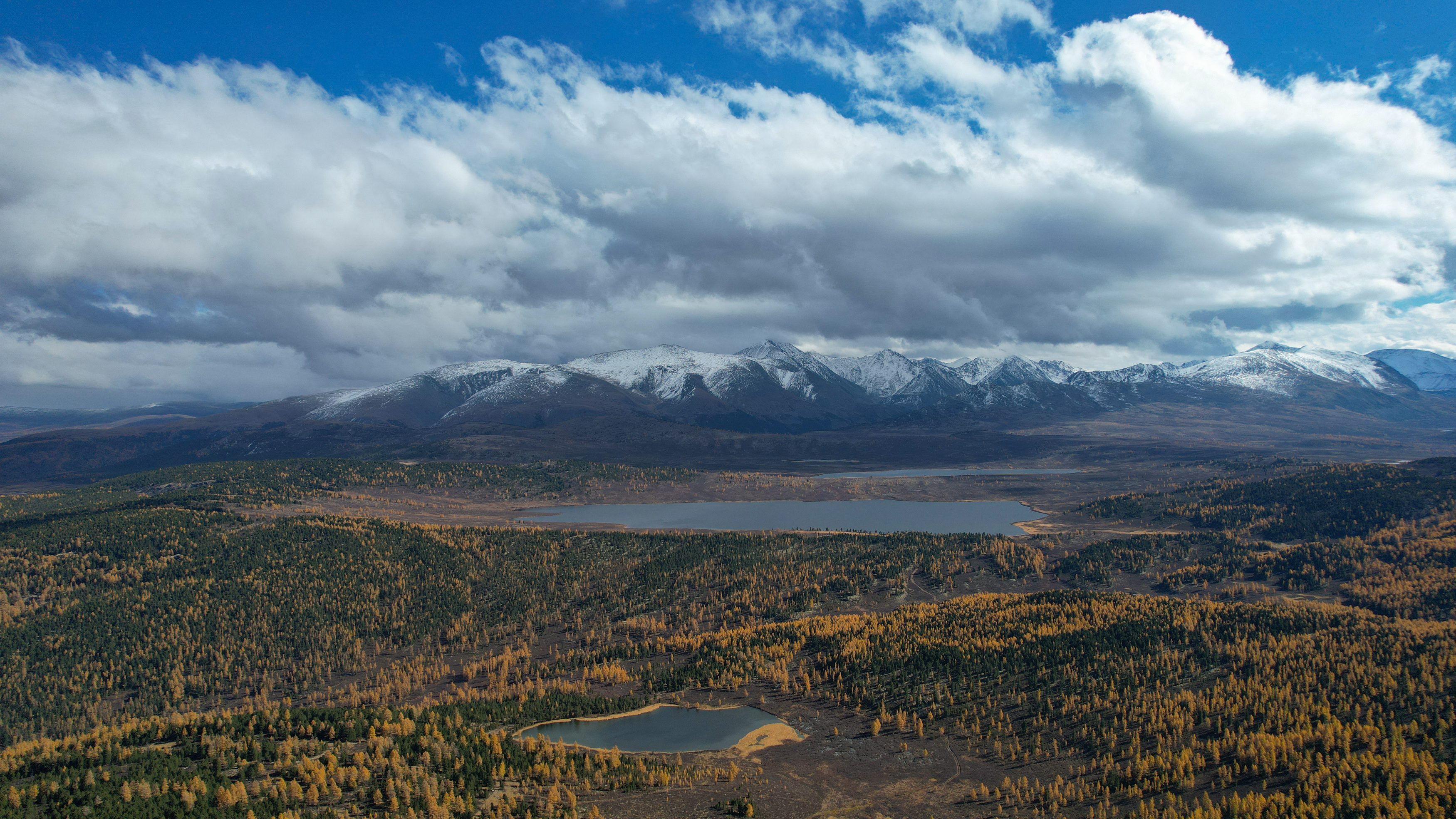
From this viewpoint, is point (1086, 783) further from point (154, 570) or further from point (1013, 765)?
point (154, 570)

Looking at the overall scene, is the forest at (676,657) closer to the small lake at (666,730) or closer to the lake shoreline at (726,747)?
the lake shoreline at (726,747)

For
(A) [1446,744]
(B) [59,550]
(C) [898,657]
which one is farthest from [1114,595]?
(B) [59,550]

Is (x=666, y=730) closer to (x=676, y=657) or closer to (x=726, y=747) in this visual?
(x=726, y=747)

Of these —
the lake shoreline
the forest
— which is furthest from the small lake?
the forest

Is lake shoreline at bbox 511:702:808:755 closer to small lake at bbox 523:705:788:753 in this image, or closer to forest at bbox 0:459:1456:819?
small lake at bbox 523:705:788:753

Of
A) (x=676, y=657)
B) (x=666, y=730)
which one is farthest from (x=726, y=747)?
(x=676, y=657)
